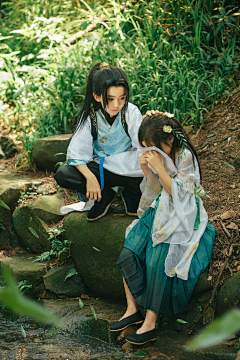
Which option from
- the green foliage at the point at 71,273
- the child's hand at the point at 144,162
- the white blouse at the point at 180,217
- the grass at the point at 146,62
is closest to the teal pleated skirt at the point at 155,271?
the white blouse at the point at 180,217

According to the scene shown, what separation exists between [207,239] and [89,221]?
3.05 feet

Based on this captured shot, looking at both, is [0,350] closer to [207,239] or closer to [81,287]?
[81,287]

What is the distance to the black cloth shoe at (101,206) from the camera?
268 cm

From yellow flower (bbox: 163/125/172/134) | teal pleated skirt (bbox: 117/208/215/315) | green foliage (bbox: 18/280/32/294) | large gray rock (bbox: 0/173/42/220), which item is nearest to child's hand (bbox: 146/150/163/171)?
yellow flower (bbox: 163/125/172/134)

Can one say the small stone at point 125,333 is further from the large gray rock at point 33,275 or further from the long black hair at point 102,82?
the long black hair at point 102,82

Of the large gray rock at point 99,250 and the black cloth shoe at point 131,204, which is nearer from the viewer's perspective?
the large gray rock at point 99,250

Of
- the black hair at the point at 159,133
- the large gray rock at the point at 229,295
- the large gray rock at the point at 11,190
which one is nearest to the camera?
the large gray rock at the point at 229,295

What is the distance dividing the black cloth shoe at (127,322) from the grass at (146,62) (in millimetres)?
2107

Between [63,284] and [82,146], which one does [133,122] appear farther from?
[63,284]

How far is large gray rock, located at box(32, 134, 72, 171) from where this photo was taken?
3707mm

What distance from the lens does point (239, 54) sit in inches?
154

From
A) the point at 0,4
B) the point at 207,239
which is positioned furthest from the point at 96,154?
the point at 0,4

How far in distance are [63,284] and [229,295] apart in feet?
4.15

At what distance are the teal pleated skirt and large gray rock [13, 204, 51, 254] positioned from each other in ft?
3.49
